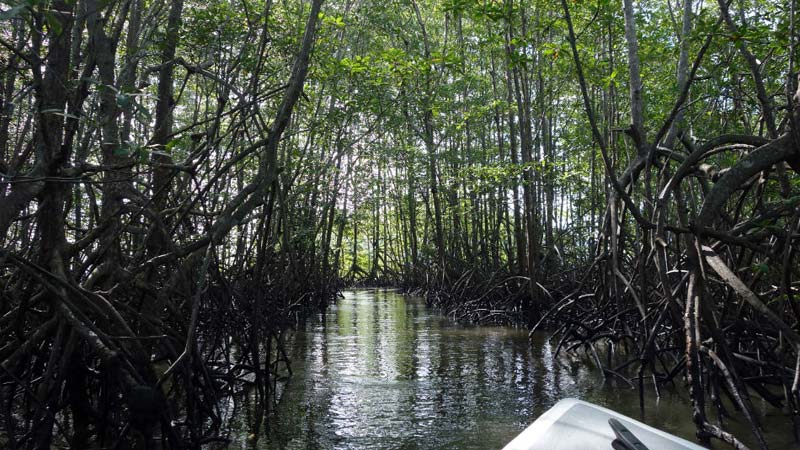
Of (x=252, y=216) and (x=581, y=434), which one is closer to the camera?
(x=581, y=434)

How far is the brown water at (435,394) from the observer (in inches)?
179

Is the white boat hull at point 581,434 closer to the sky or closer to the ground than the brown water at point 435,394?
closer to the sky

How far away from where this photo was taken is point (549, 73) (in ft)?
34.5

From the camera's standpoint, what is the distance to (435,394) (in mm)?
5883

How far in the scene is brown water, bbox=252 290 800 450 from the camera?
179 inches

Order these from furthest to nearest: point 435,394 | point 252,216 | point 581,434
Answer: point 435,394 → point 252,216 → point 581,434

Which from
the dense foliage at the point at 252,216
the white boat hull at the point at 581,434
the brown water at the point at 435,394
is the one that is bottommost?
the brown water at the point at 435,394

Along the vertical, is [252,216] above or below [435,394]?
above

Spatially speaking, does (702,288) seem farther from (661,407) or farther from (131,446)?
(131,446)

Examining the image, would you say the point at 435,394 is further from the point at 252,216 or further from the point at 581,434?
the point at 581,434

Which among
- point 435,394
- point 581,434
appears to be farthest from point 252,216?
point 581,434

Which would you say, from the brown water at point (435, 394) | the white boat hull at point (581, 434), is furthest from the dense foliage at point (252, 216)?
the white boat hull at point (581, 434)

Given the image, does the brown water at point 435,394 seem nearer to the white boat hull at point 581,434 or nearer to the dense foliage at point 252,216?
the dense foliage at point 252,216

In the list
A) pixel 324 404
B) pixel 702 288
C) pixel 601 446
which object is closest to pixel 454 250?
pixel 324 404
